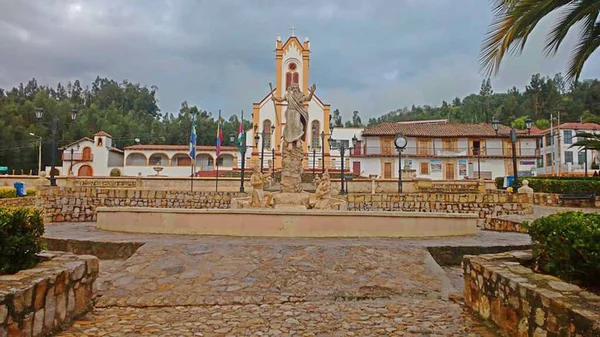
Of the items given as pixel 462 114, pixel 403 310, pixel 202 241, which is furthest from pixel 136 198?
pixel 462 114

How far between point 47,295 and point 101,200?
43.9 feet

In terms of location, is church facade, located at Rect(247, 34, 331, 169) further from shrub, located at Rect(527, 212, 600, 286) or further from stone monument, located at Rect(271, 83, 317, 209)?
shrub, located at Rect(527, 212, 600, 286)

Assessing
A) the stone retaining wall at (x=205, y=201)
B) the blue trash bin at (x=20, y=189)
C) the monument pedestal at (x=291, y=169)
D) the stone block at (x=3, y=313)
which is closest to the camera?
the stone block at (x=3, y=313)

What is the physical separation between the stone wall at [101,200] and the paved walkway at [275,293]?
29.8ft

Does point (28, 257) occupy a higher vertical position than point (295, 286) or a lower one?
higher

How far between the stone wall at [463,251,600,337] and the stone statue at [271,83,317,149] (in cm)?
852

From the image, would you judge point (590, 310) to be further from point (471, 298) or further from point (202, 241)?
point (202, 241)

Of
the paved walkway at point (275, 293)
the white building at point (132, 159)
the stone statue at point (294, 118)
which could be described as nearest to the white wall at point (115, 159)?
the white building at point (132, 159)

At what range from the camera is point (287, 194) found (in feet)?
39.4

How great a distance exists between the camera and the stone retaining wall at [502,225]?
12133 mm

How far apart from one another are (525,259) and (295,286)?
304 cm

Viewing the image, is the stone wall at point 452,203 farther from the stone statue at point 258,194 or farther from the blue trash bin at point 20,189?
the blue trash bin at point 20,189

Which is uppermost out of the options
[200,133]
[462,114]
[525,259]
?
[462,114]

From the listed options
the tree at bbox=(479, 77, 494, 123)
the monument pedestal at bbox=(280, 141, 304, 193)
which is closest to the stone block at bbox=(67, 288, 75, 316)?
the monument pedestal at bbox=(280, 141, 304, 193)
